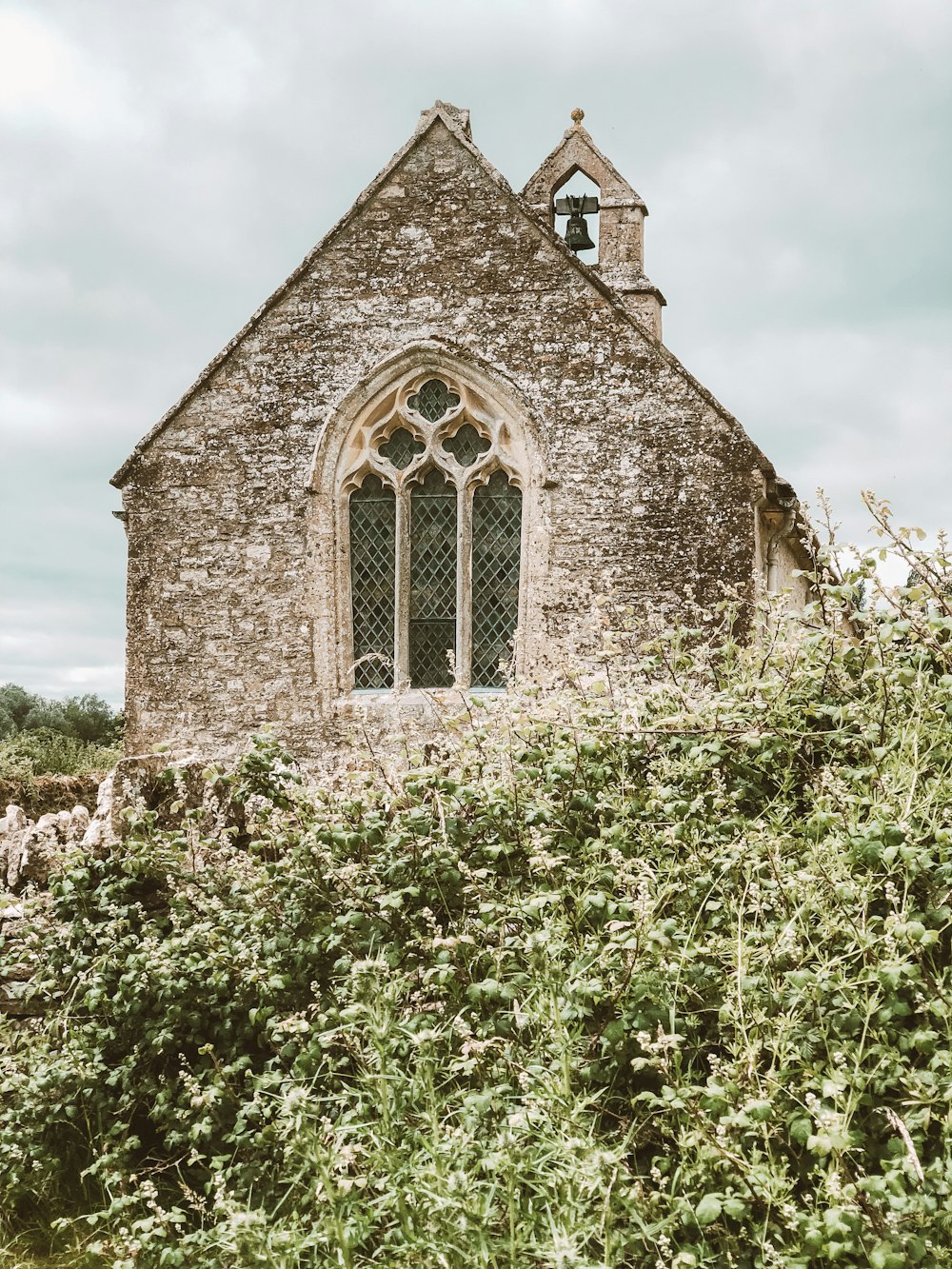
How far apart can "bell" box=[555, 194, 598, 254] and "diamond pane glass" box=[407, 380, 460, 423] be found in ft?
16.9

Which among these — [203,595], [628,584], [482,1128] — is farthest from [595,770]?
[203,595]

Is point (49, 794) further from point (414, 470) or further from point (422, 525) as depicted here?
point (414, 470)

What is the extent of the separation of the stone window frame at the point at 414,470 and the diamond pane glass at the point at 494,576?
0.08 meters

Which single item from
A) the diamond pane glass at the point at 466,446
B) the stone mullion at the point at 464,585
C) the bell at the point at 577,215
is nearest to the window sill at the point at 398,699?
the stone mullion at the point at 464,585

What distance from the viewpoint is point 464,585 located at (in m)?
9.67

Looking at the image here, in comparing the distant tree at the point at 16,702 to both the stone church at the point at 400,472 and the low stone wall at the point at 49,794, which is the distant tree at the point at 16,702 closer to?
the low stone wall at the point at 49,794

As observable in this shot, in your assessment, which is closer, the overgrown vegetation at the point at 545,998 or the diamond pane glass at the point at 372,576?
the overgrown vegetation at the point at 545,998

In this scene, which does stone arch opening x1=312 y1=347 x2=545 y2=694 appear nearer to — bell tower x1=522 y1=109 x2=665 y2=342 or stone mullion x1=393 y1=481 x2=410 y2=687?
stone mullion x1=393 y1=481 x2=410 y2=687

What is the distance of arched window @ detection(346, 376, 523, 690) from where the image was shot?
962 cm

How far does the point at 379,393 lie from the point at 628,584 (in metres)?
3.02

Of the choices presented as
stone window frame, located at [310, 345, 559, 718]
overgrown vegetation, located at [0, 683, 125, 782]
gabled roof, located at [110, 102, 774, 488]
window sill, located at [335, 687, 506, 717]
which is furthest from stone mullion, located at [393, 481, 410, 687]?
overgrown vegetation, located at [0, 683, 125, 782]

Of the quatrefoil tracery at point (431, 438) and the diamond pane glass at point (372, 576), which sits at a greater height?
the quatrefoil tracery at point (431, 438)

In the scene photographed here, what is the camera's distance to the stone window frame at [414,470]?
955 cm

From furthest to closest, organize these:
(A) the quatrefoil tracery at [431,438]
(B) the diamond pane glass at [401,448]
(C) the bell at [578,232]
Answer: (C) the bell at [578,232] < (B) the diamond pane glass at [401,448] < (A) the quatrefoil tracery at [431,438]
